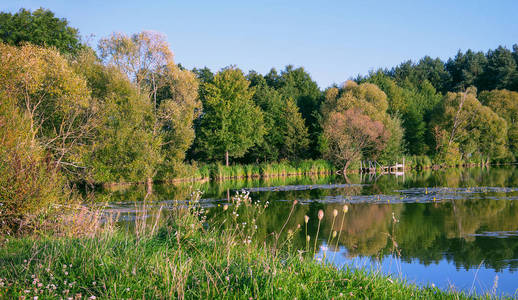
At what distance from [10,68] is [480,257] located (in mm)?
15726

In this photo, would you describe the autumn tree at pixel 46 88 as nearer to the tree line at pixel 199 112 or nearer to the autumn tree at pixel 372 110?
the tree line at pixel 199 112

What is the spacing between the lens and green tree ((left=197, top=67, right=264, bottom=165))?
4381 centimetres

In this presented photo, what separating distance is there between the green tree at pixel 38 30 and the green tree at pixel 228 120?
525 inches

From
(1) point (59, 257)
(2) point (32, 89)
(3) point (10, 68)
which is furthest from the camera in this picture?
(2) point (32, 89)

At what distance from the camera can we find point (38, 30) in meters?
34.9

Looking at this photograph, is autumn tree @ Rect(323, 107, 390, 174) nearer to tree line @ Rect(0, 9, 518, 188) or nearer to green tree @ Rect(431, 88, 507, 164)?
tree line @ Rect(0, 9, 518, 188)

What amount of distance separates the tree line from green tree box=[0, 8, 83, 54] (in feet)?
0.32

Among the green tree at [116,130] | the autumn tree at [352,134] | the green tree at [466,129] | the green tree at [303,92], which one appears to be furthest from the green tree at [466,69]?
the green tree at [116,130]

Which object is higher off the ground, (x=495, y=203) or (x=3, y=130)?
(x=3, y=130)

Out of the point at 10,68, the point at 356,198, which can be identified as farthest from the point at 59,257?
the point at 356,198

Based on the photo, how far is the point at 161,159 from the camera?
3183 cm

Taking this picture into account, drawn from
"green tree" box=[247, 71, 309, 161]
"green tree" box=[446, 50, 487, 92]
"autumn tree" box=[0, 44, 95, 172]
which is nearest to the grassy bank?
"autumn tree" box=[0, 44, 95, 172]

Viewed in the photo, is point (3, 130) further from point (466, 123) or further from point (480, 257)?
point (466, 123)

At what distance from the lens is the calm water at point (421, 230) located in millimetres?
9233
